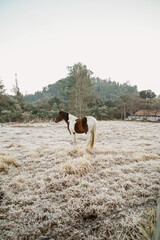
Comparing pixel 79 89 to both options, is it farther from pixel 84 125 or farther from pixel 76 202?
pixel 76 202

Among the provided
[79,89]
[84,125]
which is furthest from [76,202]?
[79,89]

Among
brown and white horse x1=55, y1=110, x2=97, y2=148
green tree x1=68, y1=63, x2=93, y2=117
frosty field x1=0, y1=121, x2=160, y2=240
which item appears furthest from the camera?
green tree x1=68, y1=63, x2=93, y2=117

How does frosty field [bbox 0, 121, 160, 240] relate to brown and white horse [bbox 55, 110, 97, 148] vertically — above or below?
below

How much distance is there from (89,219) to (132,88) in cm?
9738

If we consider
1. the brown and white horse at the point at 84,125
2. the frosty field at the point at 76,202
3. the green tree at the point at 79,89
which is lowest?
the frosty field at the point at 76,202

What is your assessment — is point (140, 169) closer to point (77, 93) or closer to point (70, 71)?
point (77, 93)

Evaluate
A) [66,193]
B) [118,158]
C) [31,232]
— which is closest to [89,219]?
[66,193]

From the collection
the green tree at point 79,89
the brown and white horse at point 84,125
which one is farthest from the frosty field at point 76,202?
the green tree at point 79,89

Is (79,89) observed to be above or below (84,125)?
above

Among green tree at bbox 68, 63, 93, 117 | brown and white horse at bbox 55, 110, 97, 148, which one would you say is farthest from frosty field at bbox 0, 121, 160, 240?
green tree at bbox 68, 63, 93, 117

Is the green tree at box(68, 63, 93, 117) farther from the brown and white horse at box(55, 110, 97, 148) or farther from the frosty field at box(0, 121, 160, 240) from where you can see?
the frosty field at box(0, 121, 160, 240)

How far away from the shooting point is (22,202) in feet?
6.05

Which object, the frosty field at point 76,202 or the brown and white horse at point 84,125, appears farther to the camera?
the brown and white horse at point 84,125

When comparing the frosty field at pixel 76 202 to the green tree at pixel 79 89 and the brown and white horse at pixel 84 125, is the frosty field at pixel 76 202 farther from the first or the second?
the green tree at pixel 79 89
